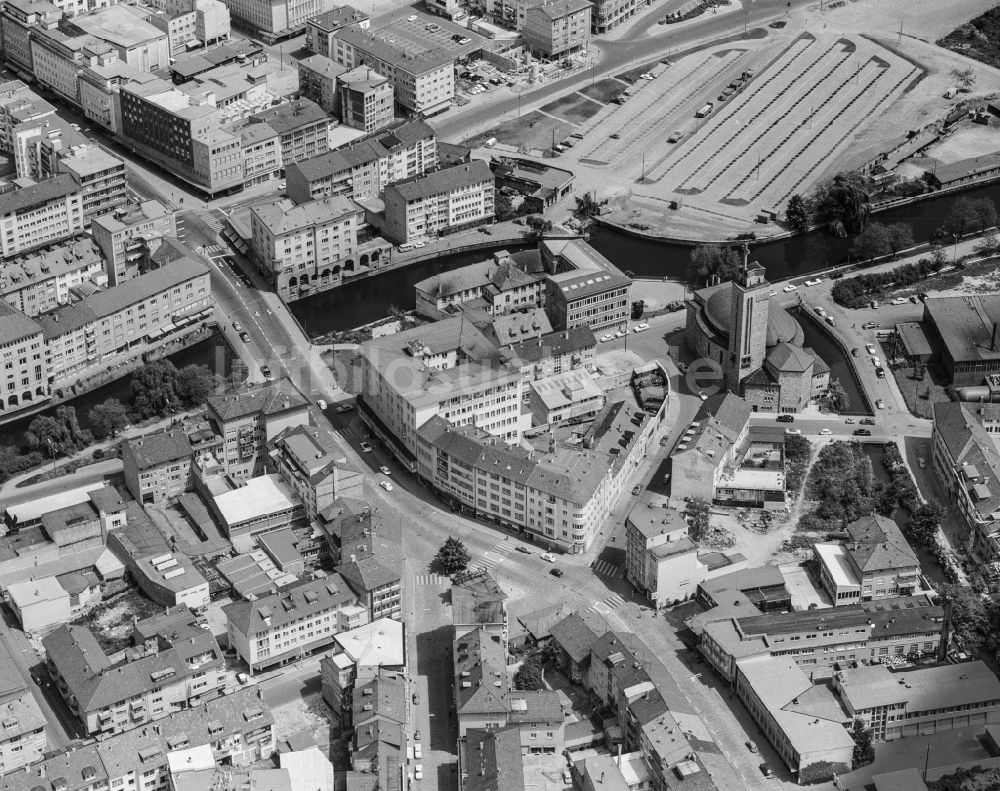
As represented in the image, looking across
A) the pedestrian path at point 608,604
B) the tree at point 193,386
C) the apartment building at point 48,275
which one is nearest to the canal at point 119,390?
the tree at point 193,386

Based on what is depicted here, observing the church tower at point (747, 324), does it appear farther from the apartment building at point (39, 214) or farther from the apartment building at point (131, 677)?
the apartment building at point (39, 214)

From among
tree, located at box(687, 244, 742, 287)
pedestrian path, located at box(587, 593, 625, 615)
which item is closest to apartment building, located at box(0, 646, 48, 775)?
pedestrian path, located at box(587, 593, 625, 615)

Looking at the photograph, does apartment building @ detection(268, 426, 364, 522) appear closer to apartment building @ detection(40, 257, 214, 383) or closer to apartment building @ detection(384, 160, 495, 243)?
apartment building @ detection(40, 257, 214, 383)

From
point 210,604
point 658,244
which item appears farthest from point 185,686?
point 658,244

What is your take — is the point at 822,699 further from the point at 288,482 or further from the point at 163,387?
the point at 163,387

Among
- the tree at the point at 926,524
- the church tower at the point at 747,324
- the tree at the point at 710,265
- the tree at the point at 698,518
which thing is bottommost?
the tree at the point at 698,518

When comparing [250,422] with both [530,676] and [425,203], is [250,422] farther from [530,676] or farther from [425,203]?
[425,203]
